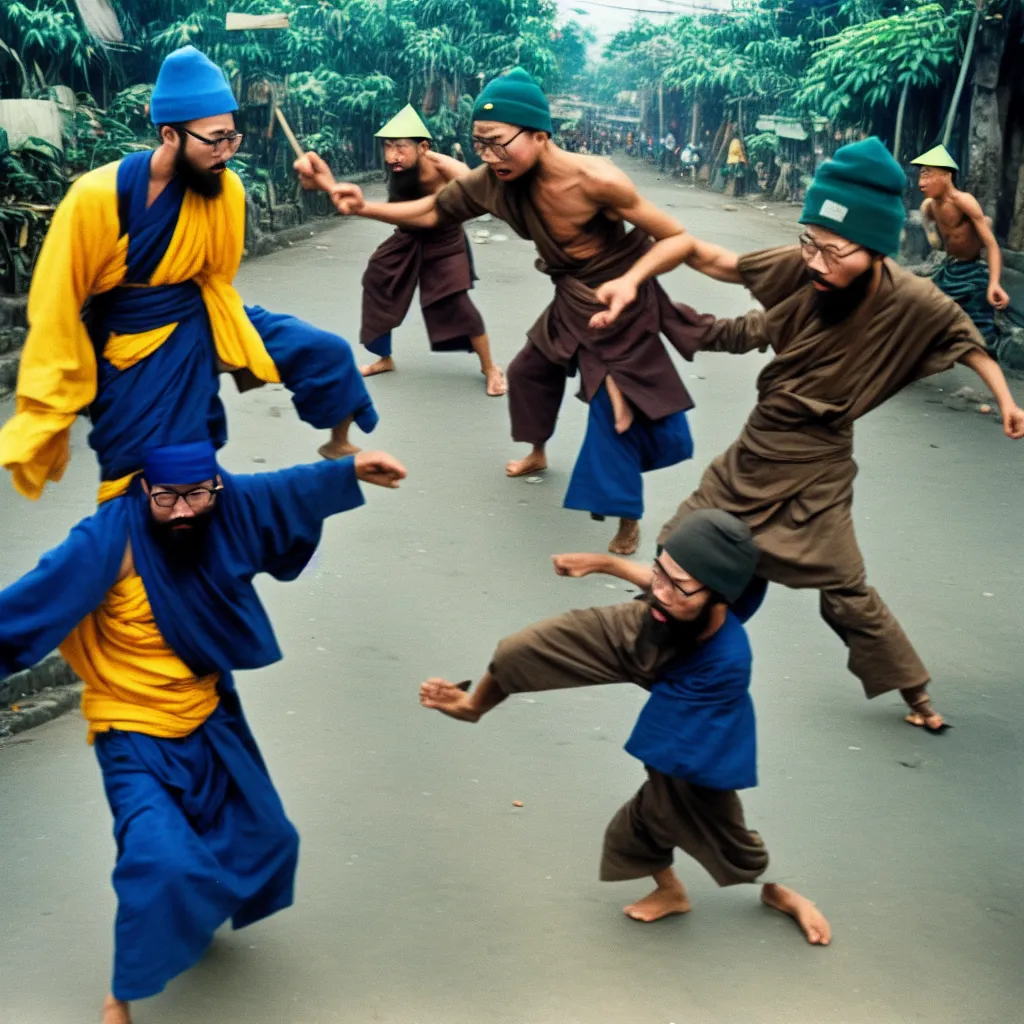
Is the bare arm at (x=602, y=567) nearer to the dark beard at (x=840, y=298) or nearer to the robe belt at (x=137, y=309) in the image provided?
the dark beard at (x=840, y=298)

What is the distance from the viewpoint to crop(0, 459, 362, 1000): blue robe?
10.6ft

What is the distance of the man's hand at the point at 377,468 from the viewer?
3.75 metres

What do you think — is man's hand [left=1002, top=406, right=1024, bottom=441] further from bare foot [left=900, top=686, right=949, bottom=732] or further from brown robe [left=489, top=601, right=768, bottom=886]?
brown robe [left=489, top=601, right=768, bottom=886]

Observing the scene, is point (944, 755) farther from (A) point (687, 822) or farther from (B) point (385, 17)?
(B) point (385, 17)

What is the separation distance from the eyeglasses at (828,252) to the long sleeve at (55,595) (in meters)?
2.21

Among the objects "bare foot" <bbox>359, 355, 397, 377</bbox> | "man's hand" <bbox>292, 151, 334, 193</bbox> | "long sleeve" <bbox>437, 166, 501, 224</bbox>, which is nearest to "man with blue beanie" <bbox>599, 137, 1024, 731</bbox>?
"man's hand" <bbox>292, 151, 334, 193</bbox>

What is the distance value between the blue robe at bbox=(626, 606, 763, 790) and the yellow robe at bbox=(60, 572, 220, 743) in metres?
1.06

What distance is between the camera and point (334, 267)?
1476 cm

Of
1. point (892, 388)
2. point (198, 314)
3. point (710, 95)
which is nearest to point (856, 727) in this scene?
point (892, 388)

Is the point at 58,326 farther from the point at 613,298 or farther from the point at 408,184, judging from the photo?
the point at 408,184

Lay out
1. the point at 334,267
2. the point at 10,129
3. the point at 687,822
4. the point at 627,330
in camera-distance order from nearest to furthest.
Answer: the point at 687,822, the point at 627,330, the point at 10,129, the point at 334,267

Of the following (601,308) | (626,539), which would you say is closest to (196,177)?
(601,308)

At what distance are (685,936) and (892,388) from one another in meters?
1.84

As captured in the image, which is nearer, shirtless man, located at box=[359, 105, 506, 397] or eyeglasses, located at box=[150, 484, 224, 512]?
eyeglasses, located at box=[150, 484, 224, 512]
